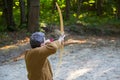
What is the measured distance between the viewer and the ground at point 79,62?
337 inches

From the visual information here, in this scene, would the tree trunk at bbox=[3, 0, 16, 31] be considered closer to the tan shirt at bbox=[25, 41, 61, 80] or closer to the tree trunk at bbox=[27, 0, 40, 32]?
the tree trunk at bbox=[27, 0, 40, 32]

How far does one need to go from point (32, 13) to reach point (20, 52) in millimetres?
2774

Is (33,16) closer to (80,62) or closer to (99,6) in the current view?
(80,62)

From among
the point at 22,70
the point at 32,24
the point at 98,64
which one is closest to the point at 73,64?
the point at 98,64

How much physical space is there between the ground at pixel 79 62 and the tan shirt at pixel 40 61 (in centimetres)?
343

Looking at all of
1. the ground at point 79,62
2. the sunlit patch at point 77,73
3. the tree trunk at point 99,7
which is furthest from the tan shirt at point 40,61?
the tree trunk at point 99,7

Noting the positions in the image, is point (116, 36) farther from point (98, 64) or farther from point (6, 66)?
point (6, 66)

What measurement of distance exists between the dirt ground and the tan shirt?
374 cm

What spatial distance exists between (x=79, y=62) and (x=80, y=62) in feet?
0.11

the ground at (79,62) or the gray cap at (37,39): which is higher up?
the gray cap at (37,39)

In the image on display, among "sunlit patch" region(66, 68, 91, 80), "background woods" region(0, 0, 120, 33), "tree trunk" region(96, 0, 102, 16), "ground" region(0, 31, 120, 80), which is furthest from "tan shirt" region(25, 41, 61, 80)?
"tree trunk" region(96, 0, 102, 16)

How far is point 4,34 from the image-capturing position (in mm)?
13352

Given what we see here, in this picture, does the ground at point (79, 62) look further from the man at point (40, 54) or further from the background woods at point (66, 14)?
the man at point (40, 54)

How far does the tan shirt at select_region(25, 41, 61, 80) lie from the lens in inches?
147
